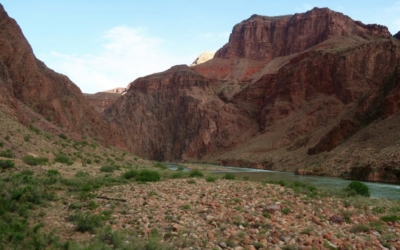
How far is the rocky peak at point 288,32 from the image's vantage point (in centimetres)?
11819

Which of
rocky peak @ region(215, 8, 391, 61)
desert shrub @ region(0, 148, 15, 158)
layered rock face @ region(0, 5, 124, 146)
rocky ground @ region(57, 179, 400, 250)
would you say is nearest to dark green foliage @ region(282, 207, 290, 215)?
rocky ground @ region(57, 179, 400, 250)

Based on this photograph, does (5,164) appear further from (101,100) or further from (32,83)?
(101,100)

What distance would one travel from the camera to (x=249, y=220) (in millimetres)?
10727

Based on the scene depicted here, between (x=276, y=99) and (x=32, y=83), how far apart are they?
66298mm

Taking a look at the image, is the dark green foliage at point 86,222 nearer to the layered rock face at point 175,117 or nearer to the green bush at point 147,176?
the green bush at point 147,176

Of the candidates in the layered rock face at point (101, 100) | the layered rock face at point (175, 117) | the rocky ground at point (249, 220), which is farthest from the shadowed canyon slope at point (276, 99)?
the rocky ground at point (249, 220)

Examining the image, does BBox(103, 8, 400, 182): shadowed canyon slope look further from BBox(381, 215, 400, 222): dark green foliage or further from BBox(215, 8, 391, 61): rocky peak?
BBox(381, 215, 400, 222): dark green foliage

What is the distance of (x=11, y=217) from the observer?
9516mm

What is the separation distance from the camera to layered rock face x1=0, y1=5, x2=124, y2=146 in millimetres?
44812

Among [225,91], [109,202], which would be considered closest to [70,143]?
[109,202]

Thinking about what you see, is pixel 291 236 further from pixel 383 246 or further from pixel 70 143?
pixel 70 143

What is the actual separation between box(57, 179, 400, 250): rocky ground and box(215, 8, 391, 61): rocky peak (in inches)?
4458

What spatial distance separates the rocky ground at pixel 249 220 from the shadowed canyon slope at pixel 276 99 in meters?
28.7

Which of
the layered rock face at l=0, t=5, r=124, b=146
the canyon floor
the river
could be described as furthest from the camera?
the layered rock face at l=0, t=5, r=124, b=146
